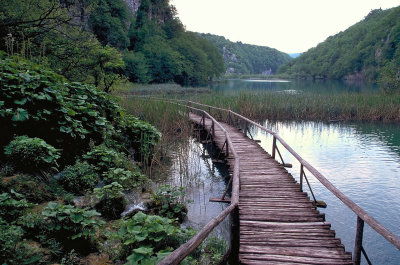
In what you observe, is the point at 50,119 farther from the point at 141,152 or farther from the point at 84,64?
the point at 84,64

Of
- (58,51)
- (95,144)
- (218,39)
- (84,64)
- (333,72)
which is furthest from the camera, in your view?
(218,39)

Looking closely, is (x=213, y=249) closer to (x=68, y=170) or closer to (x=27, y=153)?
(x=68, y=170)

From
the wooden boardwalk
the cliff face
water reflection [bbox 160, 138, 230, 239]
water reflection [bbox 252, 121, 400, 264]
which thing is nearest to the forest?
water reflection [bbox 160, 138, 230, 239]

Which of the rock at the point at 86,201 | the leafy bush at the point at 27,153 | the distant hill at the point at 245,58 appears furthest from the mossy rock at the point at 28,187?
the distant hill at the point at 245,58

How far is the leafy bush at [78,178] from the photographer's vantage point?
5.12 m

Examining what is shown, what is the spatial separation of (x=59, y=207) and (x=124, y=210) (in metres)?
1.80

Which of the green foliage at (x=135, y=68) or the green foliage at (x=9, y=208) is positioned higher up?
the green foliage at (x=135, y=68)

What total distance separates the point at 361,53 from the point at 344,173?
88047 mm

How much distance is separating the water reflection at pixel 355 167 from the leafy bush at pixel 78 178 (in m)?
5.02

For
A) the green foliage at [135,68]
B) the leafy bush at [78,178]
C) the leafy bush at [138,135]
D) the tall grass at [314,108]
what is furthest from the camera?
the green foliage at [135,68]

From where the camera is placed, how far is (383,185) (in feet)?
26.5

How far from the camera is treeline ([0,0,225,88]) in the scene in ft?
25.1

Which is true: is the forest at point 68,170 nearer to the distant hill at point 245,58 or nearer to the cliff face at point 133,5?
the cliff face at point 133,5

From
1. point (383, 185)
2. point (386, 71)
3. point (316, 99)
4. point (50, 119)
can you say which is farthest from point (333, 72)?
point (50, 119)
